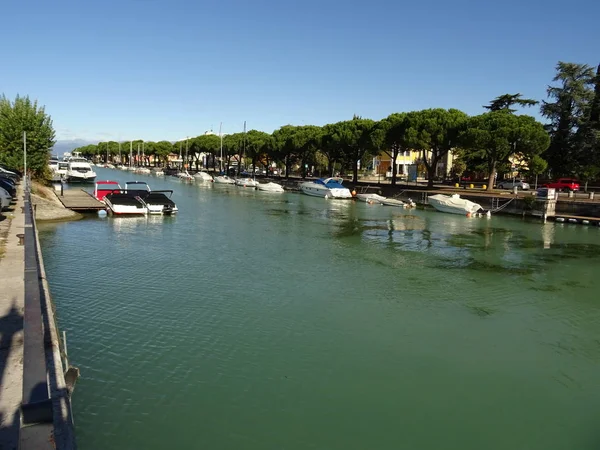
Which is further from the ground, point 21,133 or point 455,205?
point 21,133

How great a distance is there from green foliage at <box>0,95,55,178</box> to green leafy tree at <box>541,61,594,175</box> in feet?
181

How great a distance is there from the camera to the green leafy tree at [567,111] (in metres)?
56.4

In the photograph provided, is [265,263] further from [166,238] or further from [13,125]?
[13,125]

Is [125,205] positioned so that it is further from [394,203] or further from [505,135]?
[505,135]

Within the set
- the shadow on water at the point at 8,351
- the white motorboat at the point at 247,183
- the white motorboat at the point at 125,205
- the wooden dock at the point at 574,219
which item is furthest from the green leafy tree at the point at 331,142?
the shadow on water at the point at 8,351

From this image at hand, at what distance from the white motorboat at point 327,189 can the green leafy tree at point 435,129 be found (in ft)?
31.1

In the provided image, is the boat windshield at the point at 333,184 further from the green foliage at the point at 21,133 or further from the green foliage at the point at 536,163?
the green foliage at the point at 21,133

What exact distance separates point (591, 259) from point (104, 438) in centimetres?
2394

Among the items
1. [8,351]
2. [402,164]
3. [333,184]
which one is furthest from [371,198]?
[402,164]

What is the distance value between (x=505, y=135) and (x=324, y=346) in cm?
4402

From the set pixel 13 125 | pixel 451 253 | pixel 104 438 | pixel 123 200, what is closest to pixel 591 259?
pixel 451 253

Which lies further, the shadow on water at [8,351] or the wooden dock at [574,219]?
the wooden dock at [574,219]

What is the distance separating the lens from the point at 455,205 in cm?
4288

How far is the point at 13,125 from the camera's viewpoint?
39031mm
